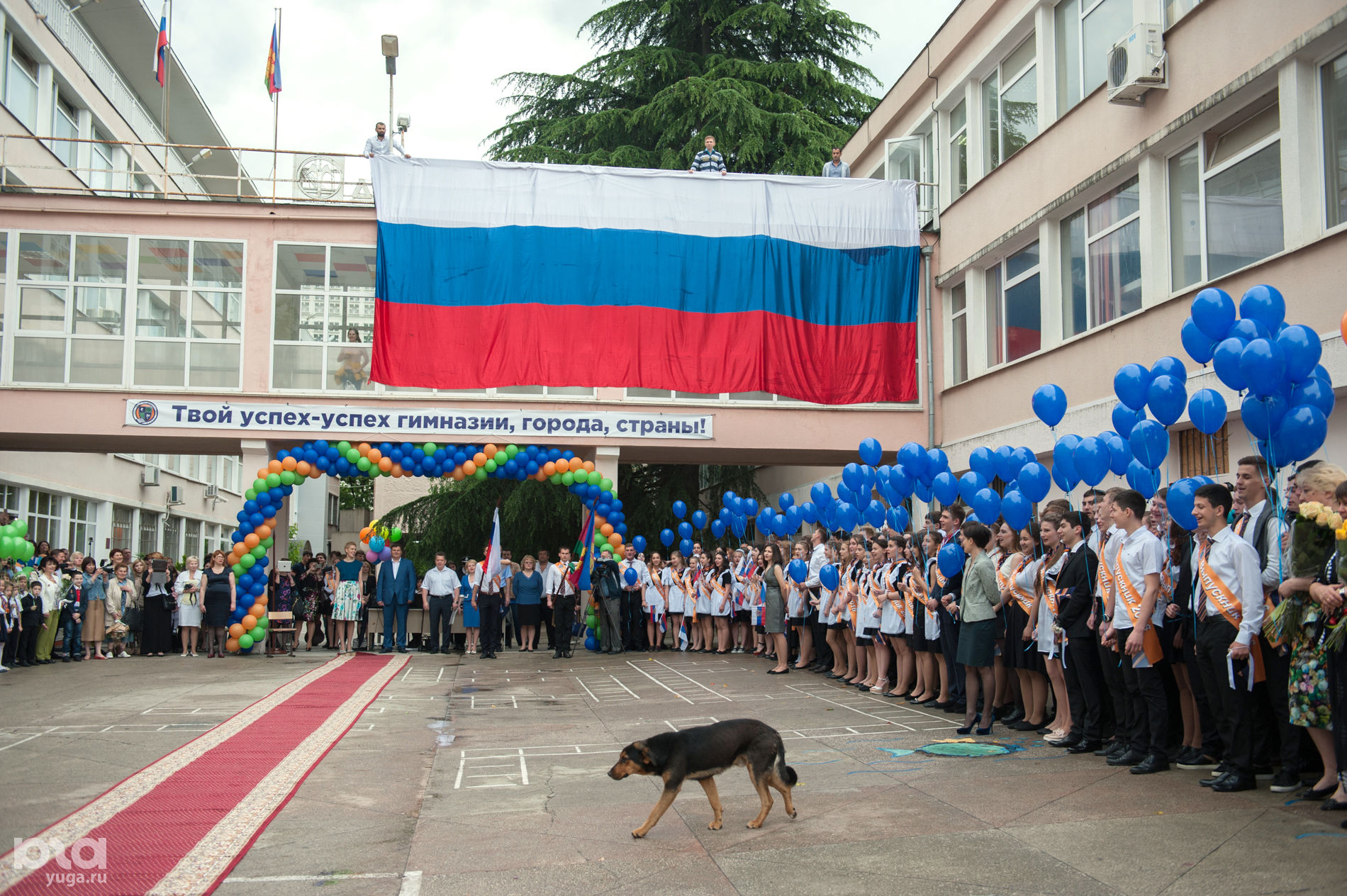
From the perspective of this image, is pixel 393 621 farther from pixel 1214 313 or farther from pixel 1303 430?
pixel 1303 430

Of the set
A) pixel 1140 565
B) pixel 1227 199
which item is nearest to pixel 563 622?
pixel 1227 199

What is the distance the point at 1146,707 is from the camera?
24.5 feet

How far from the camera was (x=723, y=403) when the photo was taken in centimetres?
2027

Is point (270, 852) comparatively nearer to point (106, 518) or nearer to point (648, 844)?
point (648, 844)

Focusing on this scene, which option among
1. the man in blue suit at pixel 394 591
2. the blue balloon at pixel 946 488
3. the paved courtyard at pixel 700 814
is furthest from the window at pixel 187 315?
the blue balloon at pixel 946 488

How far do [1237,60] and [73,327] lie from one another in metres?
18.5

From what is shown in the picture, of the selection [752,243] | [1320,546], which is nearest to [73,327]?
[752,243]

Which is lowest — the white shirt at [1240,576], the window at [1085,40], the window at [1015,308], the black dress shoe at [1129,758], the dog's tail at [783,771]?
the black dress shoe at [1129,758]

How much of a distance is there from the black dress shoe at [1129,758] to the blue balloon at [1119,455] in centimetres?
248

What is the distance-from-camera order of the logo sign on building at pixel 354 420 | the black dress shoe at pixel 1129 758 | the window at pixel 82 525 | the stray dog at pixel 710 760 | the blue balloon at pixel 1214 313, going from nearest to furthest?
the stray dog at pixel 710 760 → the black dress shoe at pixel 1129 758 → the blue balloon at pixel 1214 313 → the logo sign on building at pixel 354 420 → the window at pixel 82 525

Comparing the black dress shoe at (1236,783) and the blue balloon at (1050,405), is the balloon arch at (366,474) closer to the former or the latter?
the blue balloon at (1050,405)

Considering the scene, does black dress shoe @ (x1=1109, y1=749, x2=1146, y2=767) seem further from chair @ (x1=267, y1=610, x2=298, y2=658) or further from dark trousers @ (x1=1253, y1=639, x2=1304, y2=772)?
chair @ (x1=267, y1=610, x2=298, y2=658)

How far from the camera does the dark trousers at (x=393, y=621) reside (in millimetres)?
18547

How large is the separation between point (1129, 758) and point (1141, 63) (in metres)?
9.09
